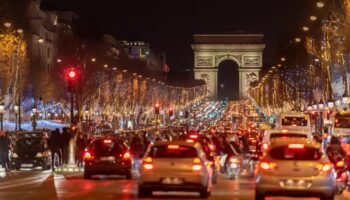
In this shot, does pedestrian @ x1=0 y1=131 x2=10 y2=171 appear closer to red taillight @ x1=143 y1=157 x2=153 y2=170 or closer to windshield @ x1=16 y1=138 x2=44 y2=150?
windshield @ x1=16 y1=138 x2=44 y2=150

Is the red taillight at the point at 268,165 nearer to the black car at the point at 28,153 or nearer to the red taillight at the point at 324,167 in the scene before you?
the red taillight at the point at 324,167

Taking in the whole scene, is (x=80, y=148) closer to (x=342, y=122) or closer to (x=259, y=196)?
(x=342, y=122)

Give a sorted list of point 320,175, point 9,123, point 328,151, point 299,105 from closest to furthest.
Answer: point 320,175 → point 328,151 → point 9,123 → point 299,105

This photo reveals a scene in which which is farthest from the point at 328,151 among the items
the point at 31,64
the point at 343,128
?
the point at 31,64

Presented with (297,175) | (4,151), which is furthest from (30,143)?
(297,175)

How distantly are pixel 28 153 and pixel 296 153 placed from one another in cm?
2404

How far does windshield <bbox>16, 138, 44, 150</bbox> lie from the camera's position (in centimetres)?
4688

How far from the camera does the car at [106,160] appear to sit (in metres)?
38.0

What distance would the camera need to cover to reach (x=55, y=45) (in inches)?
5226

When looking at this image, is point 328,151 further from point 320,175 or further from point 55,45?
point 55,45

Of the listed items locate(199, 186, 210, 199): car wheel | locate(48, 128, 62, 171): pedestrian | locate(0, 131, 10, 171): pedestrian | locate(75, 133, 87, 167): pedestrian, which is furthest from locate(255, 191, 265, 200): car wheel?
locate(75, 133, 87, 167): pedestrian

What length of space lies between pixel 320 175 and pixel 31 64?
A: 256ft

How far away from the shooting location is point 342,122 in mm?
60406

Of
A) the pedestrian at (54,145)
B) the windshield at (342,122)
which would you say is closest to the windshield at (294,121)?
the windshield at (342,122)
